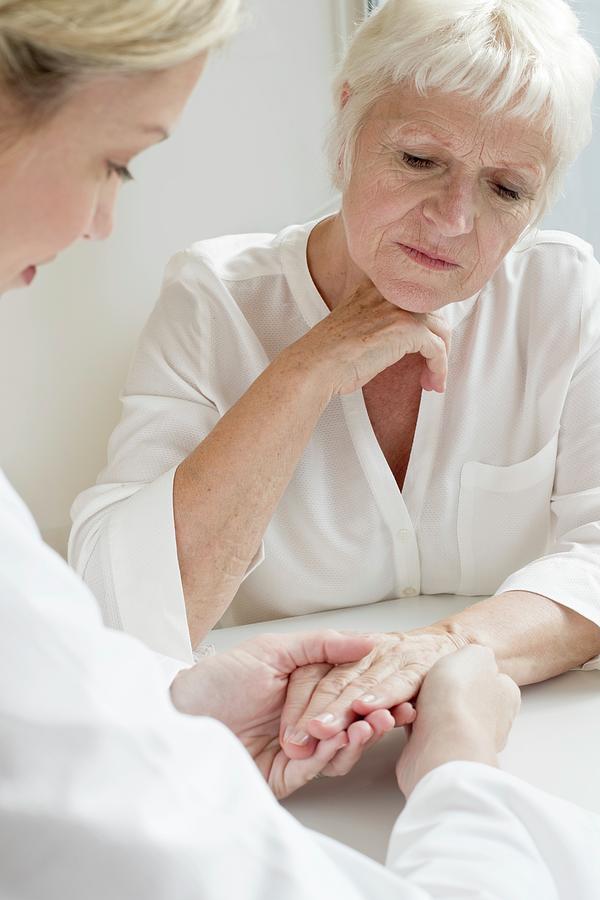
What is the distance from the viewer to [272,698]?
1253 millimetres

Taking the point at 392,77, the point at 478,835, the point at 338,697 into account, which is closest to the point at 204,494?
the point at 338,697

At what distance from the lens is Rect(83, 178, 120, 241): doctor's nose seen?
2.76 ft

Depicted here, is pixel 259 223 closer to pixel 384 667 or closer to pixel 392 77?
pixel 392 77

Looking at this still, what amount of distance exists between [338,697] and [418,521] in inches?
24.8

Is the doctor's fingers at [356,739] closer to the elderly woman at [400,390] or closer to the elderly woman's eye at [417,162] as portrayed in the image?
the elderly woman at [400,390]

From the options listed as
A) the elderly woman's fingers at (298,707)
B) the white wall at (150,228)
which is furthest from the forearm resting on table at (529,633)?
the white wall at (150,228)

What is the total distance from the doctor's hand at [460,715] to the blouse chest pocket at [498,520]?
1.85 ft

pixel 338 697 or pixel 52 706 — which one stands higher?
pixel 52 706

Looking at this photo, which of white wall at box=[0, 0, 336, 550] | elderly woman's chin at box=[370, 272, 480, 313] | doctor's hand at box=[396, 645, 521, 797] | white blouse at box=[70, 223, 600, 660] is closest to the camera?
doctor's hand at box=[396, 645, 521, 797]

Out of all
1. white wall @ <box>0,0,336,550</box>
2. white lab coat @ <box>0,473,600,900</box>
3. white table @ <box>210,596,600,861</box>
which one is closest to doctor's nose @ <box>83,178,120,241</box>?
white lab coat @ <box>0,473,600,900</box>

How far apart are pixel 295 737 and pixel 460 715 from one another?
178 mm

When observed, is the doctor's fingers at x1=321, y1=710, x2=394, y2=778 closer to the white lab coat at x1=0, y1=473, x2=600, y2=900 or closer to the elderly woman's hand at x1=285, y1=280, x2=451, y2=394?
the white lab coat at x1=0, y1=473, x2=600, y2=900

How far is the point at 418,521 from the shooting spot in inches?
72.4

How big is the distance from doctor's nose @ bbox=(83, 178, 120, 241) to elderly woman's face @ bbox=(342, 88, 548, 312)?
0.80 meters
